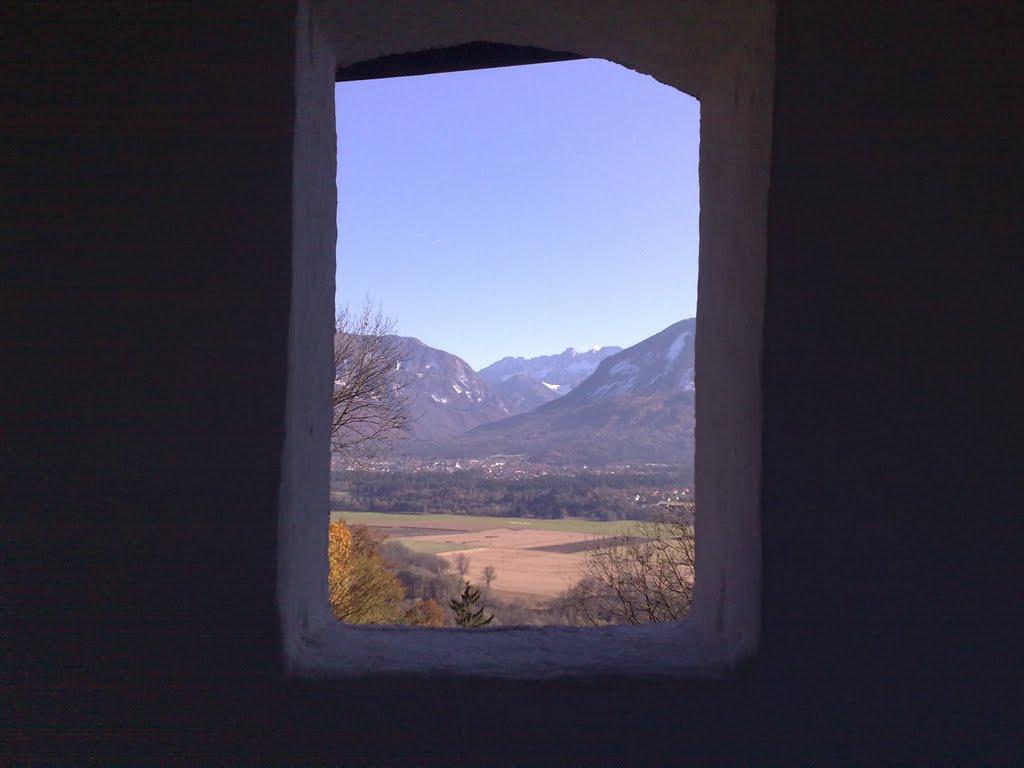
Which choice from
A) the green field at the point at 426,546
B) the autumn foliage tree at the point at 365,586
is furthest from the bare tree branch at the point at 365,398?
the green field at the point at 426,546

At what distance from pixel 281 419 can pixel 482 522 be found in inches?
822

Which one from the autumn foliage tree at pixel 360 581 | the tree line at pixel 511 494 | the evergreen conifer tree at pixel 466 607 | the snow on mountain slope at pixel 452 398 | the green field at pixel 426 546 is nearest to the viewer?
the autumn foliage tree at pixel 360 581

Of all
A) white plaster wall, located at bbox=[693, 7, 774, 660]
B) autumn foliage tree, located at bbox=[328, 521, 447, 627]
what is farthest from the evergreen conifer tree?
white plaster wall, located at bbox=[693, 7, 774, 660]

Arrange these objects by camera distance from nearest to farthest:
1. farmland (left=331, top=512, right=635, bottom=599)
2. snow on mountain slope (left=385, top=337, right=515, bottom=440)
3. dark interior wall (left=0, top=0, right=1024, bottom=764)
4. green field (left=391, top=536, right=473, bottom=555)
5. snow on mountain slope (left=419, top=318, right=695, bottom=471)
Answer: dark interior wall (left=0, top=0, right=1024, bottom=764), farmland (left=331, top=512, right=635, bottom=599), green field (left=391, top=536, right=473, bottom=555), snow on mountain slope (left=419, top=318, right=695, bottom=471), snow on mountain slope (left=385, top=337, right=515, bottom=440)

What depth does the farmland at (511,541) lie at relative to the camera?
47.8ft

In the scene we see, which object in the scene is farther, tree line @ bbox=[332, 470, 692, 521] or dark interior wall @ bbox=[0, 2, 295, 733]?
tree line @ bbox=[332, 470, 692, 521]

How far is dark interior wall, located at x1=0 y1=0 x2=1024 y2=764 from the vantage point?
3.23ft

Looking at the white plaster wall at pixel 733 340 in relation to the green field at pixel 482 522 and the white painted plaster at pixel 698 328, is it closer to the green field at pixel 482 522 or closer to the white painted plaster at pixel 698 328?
the white painted plaster at pixel 698 328

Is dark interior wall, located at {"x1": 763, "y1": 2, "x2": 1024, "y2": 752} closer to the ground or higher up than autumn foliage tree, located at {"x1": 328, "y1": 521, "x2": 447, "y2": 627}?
higher up

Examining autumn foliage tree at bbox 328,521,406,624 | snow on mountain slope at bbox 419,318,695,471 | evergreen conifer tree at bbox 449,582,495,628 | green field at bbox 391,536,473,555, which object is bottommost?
green field at bbox 391,536,473,555

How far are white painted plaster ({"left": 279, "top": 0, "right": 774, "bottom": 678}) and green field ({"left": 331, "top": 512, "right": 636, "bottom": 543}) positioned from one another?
11.6 m

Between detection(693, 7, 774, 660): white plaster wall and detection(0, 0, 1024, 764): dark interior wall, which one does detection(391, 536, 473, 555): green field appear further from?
detection(0, 0, 1024, 764): dark interior wall

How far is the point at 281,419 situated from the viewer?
994mm

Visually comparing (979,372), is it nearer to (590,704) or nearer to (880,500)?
(880,500)
